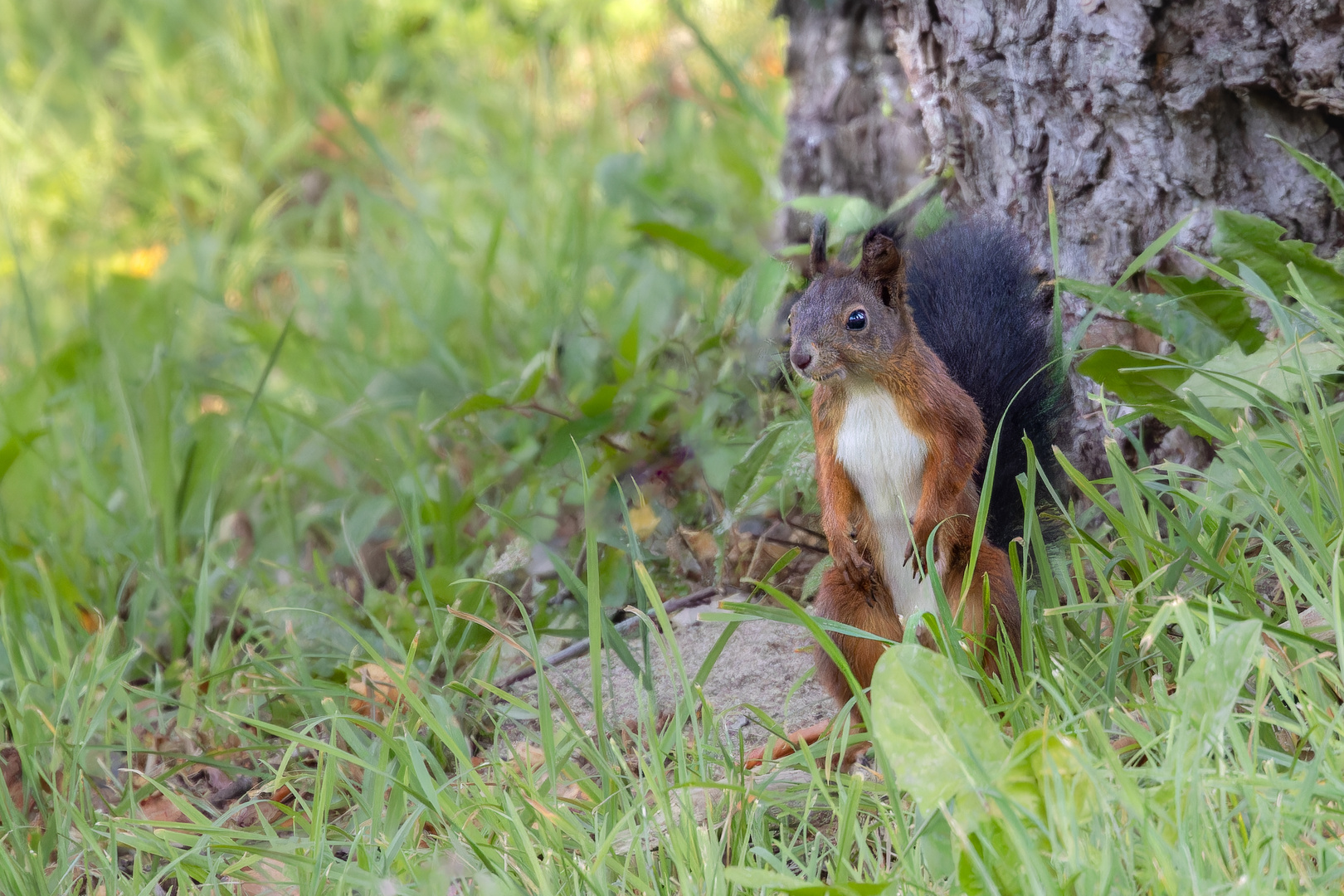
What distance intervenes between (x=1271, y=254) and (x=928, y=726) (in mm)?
1291

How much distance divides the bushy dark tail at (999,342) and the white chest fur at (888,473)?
0.53 feet

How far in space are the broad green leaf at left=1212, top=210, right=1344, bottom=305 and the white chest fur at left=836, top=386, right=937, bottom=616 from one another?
0.75 m

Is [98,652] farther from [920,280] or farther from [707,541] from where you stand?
[920,280]

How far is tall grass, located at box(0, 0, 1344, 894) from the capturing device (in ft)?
4.56

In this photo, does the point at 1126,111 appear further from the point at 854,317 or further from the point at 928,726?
the point at 928,726

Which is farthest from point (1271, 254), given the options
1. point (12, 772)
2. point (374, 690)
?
point (12, 772)

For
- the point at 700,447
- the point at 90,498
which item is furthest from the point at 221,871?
the point at 90,498

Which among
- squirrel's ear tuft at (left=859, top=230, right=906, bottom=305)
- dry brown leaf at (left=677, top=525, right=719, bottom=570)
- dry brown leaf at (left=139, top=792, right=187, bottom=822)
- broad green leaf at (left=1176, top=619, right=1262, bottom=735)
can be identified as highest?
squirrel's ear tuft at (left=859, top=230, right=906, bottom=305)

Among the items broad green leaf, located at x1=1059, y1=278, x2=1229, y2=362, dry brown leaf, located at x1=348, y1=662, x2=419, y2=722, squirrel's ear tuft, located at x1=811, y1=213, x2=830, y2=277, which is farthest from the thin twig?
broad green leaf, located at x1=1059, y1=278, x2=1229, y2=362

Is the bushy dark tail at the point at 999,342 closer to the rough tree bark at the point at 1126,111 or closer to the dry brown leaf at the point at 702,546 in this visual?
the rough tree bark at the point at 1126,111

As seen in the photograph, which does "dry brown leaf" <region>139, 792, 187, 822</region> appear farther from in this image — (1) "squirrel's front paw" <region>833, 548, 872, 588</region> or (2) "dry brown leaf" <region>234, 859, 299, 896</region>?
(1) "squirrel's front paw" <region>833, 548, 872, 588</region>

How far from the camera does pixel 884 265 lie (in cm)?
196

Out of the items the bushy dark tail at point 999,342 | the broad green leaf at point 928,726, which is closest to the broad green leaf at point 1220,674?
the broad green leaf at point 928,726

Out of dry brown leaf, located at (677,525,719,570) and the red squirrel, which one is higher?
the red squirrel
